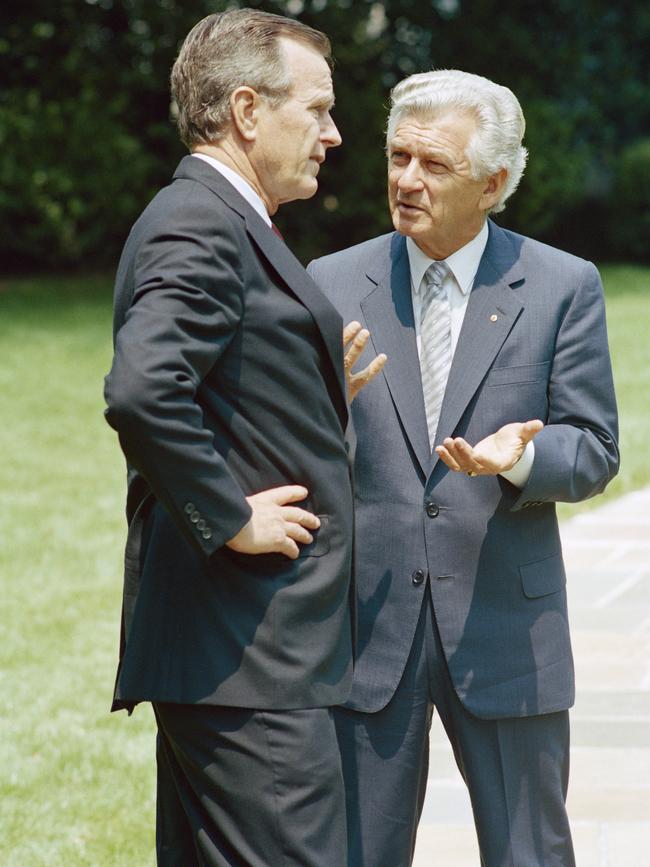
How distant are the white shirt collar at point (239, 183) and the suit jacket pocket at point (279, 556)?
1.92 feet

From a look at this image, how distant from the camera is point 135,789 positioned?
4477 millimetres

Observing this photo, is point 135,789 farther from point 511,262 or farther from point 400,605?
point 511,262

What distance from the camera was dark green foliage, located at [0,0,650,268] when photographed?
56.7 feet

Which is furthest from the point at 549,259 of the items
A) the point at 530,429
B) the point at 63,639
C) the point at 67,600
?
the point at 67,600

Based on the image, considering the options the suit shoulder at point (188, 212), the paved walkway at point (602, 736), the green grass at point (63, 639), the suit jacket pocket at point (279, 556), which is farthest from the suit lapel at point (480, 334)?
the green grass at point (63, 639)

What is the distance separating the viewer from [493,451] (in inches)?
107

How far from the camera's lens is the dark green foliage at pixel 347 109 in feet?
56.7

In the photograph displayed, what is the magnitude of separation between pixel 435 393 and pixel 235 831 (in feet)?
3.68

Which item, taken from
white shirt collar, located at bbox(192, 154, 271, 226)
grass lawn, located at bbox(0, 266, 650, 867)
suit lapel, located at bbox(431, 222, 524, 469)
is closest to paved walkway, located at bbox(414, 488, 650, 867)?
grass lawn, located at bbox(0, 266, 650, 867)

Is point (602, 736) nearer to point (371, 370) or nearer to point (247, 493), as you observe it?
point (371, 370)

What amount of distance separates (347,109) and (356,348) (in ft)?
56.3

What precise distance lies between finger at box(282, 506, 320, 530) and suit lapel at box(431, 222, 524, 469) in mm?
602

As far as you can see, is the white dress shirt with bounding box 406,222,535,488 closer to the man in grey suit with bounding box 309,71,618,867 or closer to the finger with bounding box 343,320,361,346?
the man in grey suit with bounding box 309,71,618,867

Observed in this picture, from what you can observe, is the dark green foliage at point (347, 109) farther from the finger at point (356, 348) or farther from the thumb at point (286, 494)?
the thumb at point (286, 494)
